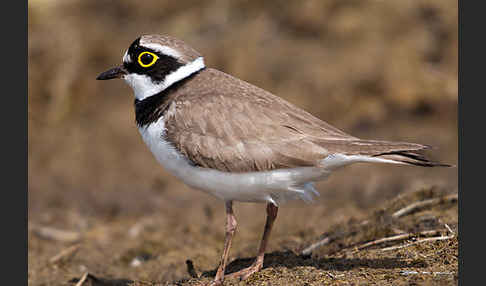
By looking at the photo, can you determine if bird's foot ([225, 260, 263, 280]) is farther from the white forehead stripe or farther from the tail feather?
the white forehead stripe

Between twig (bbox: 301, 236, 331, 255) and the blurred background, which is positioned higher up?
the blurred background

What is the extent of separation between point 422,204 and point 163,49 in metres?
3.11

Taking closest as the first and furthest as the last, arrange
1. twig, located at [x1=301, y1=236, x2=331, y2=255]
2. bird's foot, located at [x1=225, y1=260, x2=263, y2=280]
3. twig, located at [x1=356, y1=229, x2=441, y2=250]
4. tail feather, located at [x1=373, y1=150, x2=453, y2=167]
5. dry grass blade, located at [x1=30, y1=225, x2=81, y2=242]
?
tail feather, located at [x1=373, y1=150, x2=453, y2=167] < bird's foot, located at [x1=225, y1=260, x2=263, y2=280] < twig, located at [x1=356, y1=229, x2=441, y2=250] < twig, located at [x1=301, y1=236, x2=331, y2=255] < dry grass blade, located at [x1=30, y1=225, x2=81, y2=242]

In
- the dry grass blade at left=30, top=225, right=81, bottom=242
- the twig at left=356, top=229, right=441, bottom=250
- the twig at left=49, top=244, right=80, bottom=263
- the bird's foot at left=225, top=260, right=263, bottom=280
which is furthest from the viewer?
the dry grass blade at left=30, top=225, right=81, bottom=242

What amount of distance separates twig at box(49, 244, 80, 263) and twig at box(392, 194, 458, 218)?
3.77 meters

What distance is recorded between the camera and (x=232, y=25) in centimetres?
1242

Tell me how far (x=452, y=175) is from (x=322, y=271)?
14.2ft

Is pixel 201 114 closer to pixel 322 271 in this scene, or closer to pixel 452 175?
pixel 322 271

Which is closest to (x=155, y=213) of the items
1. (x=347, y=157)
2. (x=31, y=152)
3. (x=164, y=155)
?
(x=31, y=152)

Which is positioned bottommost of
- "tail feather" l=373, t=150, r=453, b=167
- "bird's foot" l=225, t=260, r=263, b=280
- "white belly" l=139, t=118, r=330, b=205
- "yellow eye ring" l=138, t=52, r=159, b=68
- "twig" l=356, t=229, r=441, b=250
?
"bird's foot" l=225, t=260, r=263, b=280

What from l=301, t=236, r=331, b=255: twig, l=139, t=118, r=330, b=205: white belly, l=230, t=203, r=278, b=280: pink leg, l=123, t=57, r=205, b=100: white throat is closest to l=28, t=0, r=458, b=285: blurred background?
l=301, t=236, r=331, b=255: twig

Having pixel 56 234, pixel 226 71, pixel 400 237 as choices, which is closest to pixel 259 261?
pixel 400 237

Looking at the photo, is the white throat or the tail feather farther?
the white throat

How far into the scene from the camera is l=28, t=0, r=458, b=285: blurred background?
26.5 feet
